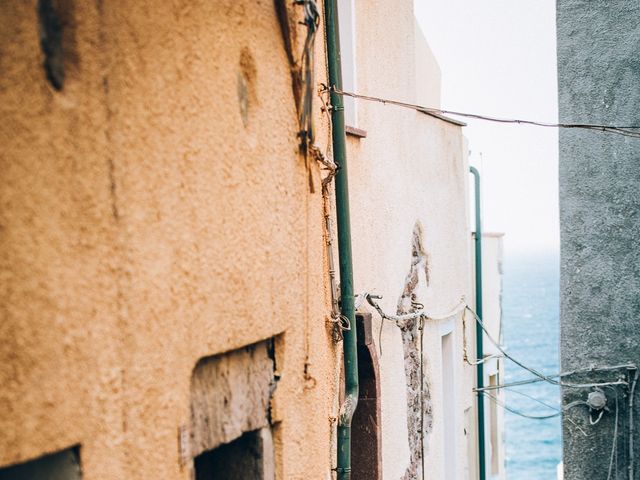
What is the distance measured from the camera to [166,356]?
8.45 ft

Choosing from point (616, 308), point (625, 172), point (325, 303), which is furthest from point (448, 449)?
point (325, 303)

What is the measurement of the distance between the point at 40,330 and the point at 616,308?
602cm

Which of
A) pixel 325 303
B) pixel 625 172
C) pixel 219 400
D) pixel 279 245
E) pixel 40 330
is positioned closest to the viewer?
pixel 40 330

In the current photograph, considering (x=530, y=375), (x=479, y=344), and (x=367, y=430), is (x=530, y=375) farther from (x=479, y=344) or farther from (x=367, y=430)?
(x=367, y=430)

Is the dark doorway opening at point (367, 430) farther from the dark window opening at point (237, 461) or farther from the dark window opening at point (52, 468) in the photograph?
the dark window opening at point (52, 468)

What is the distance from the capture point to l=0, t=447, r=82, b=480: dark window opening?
2150 millimetres

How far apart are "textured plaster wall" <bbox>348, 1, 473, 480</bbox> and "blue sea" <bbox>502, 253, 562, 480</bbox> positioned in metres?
1.42

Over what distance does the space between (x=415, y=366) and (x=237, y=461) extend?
16.6 feet

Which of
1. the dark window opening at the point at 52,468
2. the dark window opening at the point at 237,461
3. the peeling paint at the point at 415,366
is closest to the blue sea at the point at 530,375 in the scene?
the peeling paint at the point at 415,366

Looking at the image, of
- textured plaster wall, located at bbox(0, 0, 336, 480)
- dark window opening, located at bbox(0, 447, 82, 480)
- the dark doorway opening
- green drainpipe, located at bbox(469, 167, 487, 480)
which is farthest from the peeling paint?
dark window opening, located at bbox(0, 447, 82, 480)

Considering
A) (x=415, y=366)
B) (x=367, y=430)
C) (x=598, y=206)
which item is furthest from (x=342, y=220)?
(x=415, y=366)

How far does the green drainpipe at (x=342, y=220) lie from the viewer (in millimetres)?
5047

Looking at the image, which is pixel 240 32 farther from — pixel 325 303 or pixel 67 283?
pixel 325 303

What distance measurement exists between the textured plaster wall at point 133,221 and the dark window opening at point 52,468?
0.10 feet
